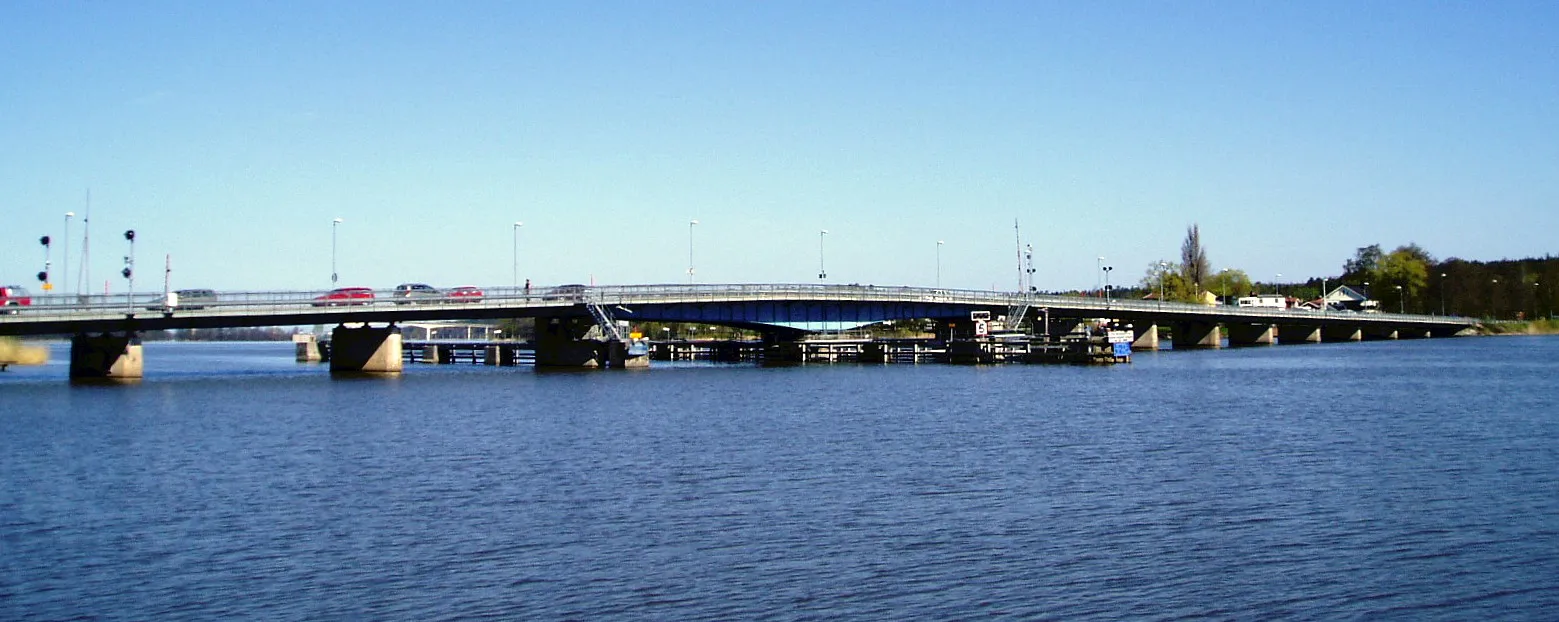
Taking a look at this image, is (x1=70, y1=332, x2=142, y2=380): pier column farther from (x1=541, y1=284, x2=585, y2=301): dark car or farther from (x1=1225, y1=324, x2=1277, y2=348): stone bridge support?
(x1=1225, y1=324, x2=1277, y2=348): stone bridge support

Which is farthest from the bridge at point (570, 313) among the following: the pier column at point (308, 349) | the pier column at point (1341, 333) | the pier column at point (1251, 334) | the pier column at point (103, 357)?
the pier column at point (308, 349)

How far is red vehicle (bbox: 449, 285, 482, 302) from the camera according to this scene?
345 ft

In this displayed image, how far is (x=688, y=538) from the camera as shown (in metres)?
28.7

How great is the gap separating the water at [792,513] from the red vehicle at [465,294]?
138ft

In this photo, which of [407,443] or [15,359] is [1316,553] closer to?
[407,443]

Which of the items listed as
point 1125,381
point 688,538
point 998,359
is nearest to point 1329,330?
point 998,359

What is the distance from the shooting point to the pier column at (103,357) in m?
98.8

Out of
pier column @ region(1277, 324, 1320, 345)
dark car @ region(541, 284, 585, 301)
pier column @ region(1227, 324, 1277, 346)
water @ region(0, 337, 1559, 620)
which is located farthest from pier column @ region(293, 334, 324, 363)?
pier column @ region(1277, 324, 1320, 345)

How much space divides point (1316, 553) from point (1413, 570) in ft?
6.26

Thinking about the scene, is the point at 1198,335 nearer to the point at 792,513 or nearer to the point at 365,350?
the point at 365,350

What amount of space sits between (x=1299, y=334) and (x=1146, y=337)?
29.4 meters

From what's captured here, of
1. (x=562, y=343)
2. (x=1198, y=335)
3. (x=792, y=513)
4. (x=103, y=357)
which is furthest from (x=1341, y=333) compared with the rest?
(x=792, y=513)

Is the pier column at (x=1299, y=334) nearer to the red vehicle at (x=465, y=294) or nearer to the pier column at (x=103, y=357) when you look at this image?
the red vehicle at (x=465, y=294)

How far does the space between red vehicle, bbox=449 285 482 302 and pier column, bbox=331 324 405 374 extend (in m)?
6.38
